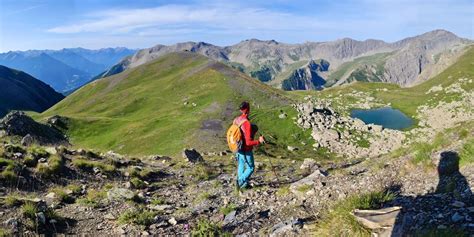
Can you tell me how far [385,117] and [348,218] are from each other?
108190 mm

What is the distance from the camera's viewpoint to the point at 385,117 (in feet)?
357

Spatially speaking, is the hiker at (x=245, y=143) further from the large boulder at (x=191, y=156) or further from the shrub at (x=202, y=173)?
the large boulder at (x=191, y=156)

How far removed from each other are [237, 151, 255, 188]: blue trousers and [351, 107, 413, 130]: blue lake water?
84.3 m

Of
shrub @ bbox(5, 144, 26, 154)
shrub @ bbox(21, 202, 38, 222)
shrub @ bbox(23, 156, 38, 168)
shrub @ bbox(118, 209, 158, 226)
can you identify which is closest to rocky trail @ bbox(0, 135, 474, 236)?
shrub @ bbox(118, 209, 158, 226)

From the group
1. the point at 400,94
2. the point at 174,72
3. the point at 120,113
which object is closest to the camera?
the point at 120,113

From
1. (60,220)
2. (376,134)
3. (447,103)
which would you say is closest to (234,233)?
(60,220)

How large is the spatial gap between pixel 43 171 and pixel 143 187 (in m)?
5.24

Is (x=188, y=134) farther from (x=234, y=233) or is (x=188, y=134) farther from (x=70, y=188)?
(x=234, y=233)

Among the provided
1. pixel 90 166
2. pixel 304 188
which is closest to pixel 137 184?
pixel 90 166

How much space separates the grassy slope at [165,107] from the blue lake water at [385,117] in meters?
25.0


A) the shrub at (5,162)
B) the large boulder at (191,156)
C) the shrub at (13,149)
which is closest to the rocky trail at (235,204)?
the shrub at (5,162)

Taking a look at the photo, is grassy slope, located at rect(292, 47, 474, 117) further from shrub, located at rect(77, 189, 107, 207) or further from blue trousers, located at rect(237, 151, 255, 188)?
shrub, located at rect(77, 189, 107, 207)

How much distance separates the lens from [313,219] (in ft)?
36.1

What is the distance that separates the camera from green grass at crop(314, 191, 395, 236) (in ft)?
27.3
